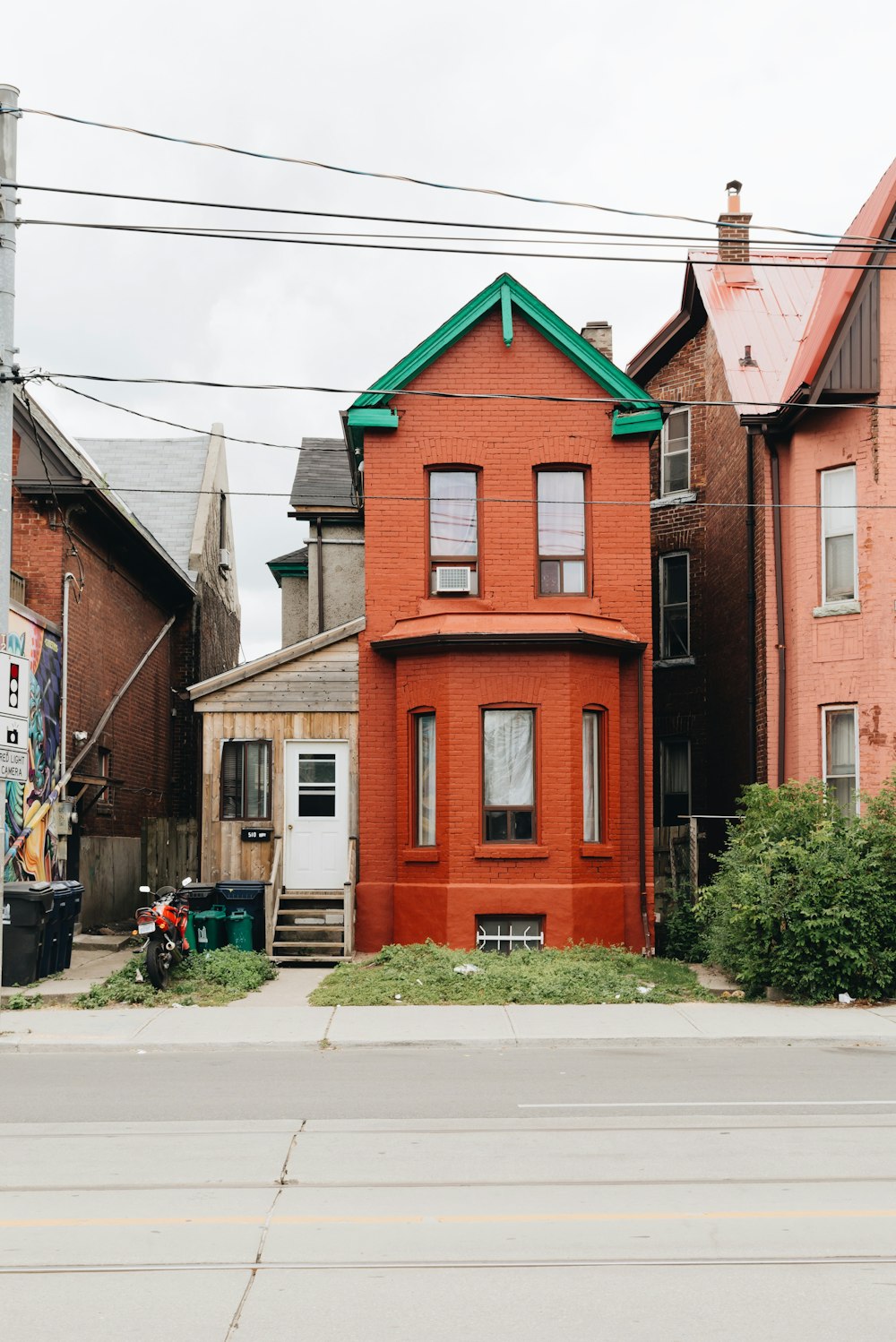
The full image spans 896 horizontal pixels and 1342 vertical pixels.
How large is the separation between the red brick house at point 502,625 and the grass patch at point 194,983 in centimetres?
331

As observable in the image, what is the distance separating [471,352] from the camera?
20.4 meters

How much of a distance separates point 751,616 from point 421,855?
22.4 feet

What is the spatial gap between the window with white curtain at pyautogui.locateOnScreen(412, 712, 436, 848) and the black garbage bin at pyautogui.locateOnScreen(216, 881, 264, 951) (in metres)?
2.41

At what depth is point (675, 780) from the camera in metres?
26.2

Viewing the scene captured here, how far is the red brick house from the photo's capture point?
19094 mm

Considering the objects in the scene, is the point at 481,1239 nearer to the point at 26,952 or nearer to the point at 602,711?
the point at 26,952

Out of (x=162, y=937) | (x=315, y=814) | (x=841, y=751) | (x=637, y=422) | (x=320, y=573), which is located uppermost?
(x=637, y=422)

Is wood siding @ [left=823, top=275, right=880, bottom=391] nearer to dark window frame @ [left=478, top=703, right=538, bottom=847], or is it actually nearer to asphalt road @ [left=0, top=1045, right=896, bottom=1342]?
dark window frame @ [left=478, top=703, right=538, bottom=847]

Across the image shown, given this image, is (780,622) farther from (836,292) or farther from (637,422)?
(836,292)

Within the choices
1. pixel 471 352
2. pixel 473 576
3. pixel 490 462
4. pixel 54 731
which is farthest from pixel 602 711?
pixel 54 731

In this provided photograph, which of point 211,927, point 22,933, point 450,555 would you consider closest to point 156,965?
point 22,933

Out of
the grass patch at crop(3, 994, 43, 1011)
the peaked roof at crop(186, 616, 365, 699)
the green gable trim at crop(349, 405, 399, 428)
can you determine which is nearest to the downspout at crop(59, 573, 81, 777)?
the peaked roof at crop(186, 616, 365, 699)

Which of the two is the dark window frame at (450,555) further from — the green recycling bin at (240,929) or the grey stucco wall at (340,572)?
the grey stucco wall at (340,572)

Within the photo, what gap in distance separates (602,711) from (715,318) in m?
8.53
